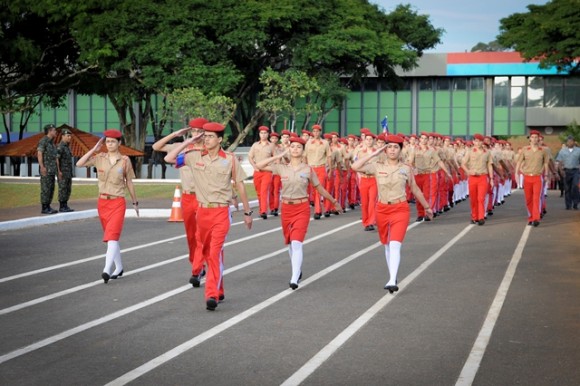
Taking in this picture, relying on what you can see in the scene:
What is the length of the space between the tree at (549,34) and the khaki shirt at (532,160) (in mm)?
31126

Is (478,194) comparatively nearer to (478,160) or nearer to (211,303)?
(478,160)

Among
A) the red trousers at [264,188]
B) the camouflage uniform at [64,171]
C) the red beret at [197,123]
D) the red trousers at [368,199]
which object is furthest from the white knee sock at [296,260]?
the camouflage uniform at [64,171]

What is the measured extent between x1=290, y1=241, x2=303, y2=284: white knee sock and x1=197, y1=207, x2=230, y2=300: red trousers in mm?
1415

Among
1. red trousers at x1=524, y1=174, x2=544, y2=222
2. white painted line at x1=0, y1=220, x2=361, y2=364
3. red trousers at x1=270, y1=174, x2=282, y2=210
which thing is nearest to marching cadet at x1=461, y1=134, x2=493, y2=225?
red trousers at x1=524, y1=174, x2=544, y2=222

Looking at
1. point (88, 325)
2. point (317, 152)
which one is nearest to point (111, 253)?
point (88, 325)

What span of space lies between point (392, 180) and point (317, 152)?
1220cm

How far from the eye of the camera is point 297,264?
12148 mm

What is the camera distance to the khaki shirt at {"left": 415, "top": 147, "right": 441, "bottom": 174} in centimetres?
2520

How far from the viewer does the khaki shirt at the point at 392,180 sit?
1203cm

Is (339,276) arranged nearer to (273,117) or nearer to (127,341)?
(127,341)

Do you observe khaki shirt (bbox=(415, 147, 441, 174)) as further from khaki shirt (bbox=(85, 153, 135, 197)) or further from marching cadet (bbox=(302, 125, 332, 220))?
khaki shirt (bbox=(85, 153, 135, 197))

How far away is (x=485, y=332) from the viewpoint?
920 centimetres

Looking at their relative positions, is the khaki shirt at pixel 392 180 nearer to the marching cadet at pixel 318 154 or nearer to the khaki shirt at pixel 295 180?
the khaki shirt at pixel 295 180

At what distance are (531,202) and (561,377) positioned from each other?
15.0 metres
